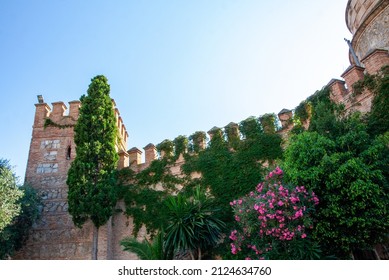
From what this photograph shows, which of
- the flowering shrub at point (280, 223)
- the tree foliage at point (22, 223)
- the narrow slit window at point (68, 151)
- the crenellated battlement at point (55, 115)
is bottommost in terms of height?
the flowering shrub at point (280, 223)

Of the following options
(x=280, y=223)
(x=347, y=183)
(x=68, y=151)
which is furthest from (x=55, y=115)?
(x=347, y=183)

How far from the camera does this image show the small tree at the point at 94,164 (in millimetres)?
10211

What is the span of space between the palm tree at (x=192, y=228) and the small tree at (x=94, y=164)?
9.22 feet

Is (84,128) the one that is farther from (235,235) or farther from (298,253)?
(298,253)

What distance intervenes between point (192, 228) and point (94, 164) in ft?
14.5

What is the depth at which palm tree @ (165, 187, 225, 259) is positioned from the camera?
8.38m

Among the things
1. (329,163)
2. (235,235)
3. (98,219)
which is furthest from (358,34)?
(98,219)

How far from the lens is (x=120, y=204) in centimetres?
1198

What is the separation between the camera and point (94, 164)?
35.5 feet

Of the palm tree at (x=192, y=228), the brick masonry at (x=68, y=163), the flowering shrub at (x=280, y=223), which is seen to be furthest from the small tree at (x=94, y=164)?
the flowering shrub at (x=280, y=223)

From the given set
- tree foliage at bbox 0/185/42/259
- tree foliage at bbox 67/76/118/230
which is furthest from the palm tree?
tree foliage at bbox 0/185/42/259

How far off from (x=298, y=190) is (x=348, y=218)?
3.72 ft

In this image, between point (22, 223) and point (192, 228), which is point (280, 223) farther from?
point (22, 223)

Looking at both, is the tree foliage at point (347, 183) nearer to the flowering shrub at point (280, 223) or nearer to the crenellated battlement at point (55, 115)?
the flowering shrub at point (280, 223)
